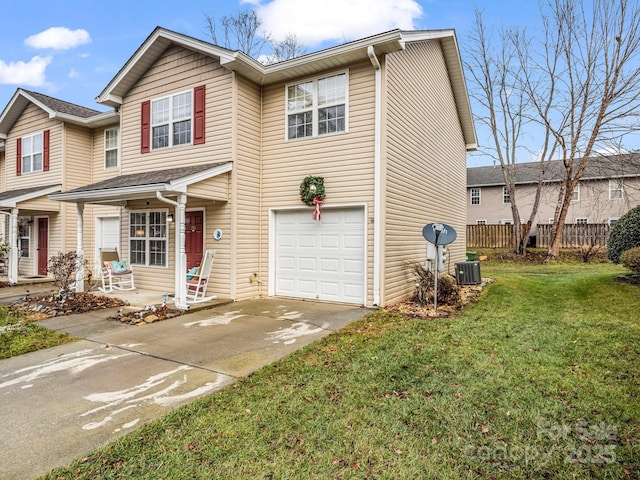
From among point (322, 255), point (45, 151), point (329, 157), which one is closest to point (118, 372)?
point (322, 255)

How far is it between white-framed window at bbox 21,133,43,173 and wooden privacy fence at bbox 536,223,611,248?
22845 millimetres

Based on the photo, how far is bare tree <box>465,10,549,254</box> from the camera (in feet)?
60.8

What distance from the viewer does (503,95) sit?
19547 mm

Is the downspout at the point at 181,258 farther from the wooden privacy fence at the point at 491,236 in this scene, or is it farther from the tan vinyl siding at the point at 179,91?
the wooden privacy fence at the point at 491,236

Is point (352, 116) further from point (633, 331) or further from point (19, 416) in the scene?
point (19, 416)

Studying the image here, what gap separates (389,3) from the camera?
48.9 ft

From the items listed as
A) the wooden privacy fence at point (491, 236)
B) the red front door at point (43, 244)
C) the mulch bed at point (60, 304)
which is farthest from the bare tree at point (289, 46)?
the mulch bed at point (60, 304)

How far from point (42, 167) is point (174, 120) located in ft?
23.5

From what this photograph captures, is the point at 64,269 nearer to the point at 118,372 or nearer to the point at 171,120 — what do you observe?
the point at 171,120

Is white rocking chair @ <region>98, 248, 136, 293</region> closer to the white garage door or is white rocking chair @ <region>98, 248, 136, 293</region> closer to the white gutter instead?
the white garage door

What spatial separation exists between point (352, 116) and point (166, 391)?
20.8ft

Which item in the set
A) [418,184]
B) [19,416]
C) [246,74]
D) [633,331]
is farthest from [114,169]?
[633,331]

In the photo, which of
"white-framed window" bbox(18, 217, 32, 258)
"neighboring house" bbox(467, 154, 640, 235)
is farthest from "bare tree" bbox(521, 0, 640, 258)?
"white-framed window" bbox(18, 217, 32, 258)

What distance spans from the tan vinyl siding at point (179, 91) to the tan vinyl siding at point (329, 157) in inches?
43.4
